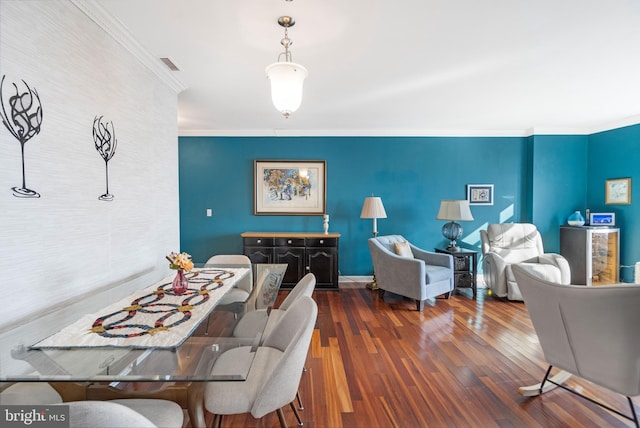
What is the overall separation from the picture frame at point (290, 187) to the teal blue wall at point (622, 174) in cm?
416

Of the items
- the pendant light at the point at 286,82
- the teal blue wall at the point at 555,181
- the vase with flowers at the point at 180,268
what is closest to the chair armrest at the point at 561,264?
the teal blue wall at the point at 555,181

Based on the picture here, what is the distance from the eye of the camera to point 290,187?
4664 mm

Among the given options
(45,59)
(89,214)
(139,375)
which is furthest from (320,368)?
(45,59)

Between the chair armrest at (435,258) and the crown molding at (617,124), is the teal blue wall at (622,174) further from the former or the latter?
the chair armrest at (435,258)

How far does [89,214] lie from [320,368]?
1902 mm

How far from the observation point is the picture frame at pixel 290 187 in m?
4.65

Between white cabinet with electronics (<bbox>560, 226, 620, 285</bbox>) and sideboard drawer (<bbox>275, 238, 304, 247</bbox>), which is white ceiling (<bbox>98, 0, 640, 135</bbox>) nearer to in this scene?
white cabinet with electronics (<bbox>560, 226, 620, 285</bbox>)

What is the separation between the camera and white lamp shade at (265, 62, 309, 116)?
1.67 metres

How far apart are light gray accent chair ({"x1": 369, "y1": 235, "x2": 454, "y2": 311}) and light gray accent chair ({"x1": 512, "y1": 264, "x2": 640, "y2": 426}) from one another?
1.67m

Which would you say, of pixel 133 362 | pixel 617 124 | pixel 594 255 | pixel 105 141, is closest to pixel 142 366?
pixel 133 362

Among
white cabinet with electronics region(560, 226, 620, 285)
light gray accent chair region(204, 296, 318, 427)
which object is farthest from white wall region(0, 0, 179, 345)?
white cabinet with electronics region(560, 226, 620, 285)

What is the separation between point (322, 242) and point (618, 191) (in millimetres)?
4306

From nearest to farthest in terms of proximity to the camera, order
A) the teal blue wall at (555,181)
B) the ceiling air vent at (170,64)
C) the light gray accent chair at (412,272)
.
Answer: the ceiling air vent at (170,64) → the light gray accent chair at (412,272) → the teal blue wall at (555,181)

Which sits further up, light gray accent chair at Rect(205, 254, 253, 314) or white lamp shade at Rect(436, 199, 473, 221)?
white lamp shade at Rect(436, 199, 473, 221)
